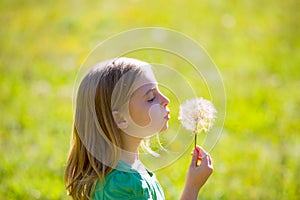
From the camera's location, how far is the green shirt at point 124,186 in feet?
8.62

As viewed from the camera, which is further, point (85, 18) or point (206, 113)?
point (85, 18)

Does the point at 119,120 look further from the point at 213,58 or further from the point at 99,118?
the point at 213,58

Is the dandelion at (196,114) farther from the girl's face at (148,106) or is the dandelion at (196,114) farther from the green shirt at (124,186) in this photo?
the green shirt at (124,186)

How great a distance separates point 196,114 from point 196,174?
0.81ft

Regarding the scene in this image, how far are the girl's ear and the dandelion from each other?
0.24 m

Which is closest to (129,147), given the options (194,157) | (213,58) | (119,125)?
(119,125)

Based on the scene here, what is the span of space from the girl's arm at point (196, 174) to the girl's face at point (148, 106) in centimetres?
20

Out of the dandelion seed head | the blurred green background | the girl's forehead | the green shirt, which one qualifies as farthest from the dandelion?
the blurred green background

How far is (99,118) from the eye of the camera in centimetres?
268

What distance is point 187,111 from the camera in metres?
2.72

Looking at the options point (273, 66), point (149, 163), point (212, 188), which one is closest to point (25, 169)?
point (212, 188)

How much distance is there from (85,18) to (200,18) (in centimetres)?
182

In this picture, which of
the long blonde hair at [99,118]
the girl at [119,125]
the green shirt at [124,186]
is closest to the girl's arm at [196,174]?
the girl at [119,125]

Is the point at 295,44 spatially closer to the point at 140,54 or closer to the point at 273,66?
the point at 273,66
